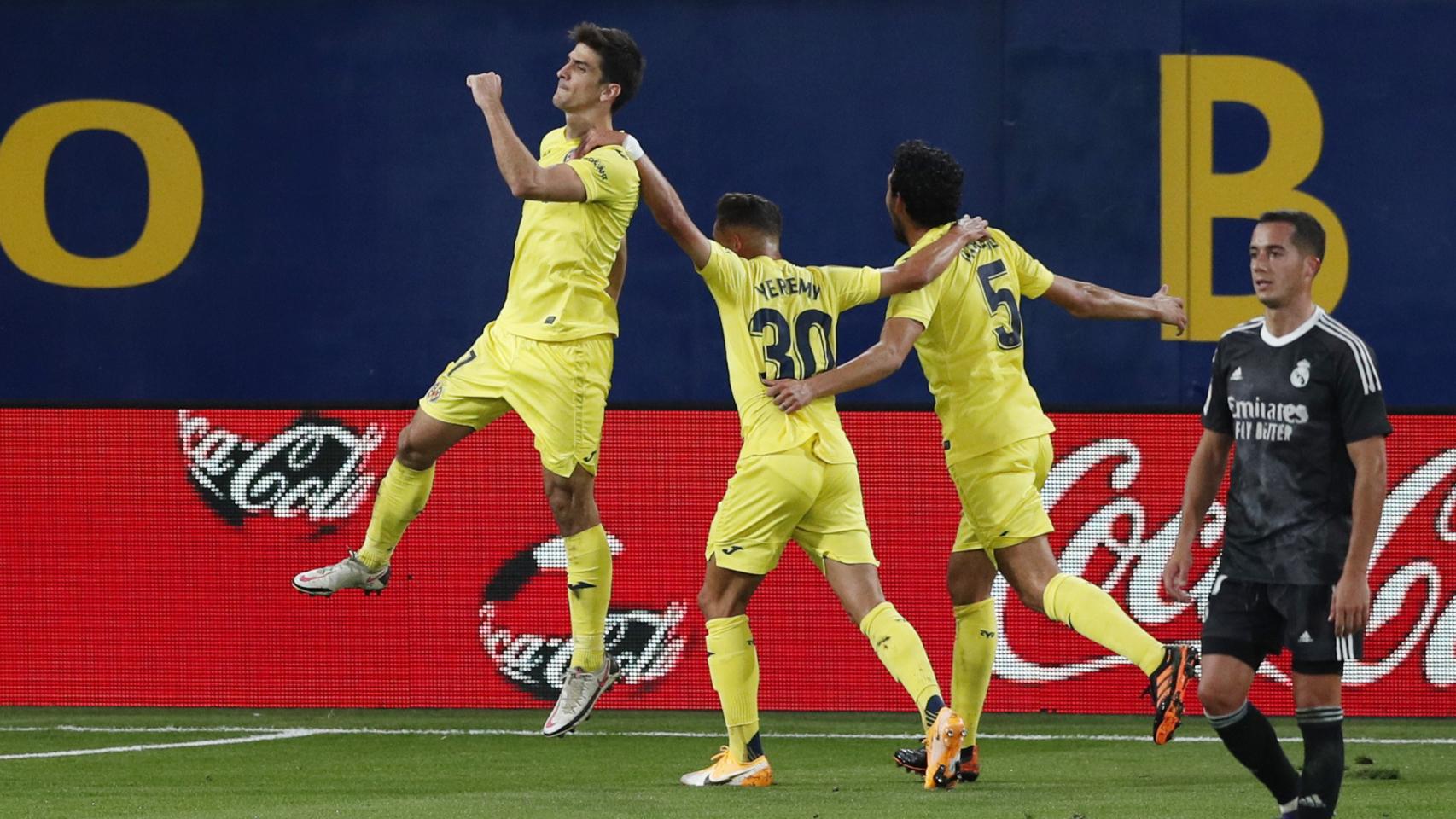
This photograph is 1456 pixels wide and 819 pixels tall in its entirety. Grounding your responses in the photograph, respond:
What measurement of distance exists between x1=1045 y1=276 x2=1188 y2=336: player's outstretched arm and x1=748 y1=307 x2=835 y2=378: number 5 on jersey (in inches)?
35.4

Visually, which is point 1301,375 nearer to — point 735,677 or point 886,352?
point 886,352

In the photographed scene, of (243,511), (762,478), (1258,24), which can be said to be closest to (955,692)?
(762,478)

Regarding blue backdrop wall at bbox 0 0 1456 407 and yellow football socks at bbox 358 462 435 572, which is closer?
yellow football socks at bbox 358 462 435 572

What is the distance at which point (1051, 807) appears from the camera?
605 centimetres

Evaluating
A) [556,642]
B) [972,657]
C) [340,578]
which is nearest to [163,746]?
Result: [556,642]

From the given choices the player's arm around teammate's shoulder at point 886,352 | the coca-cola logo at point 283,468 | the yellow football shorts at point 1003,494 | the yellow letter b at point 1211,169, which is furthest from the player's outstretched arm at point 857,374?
the yellow letter b at point 1211,169

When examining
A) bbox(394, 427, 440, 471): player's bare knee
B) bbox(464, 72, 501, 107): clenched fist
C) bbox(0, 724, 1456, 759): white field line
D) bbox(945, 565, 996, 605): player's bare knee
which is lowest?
bbox(0, 724, 1456, 759): white field line

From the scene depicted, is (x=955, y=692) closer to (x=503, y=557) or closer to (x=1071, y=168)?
(x=503, y=557)

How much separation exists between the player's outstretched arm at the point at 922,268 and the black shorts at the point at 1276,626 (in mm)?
1766

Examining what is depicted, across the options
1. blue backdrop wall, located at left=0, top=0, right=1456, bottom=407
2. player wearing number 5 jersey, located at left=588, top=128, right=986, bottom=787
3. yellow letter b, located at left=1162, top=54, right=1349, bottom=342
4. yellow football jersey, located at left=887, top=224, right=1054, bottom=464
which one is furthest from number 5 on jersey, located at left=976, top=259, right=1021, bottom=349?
yellow letter b, located at left=1162, top=54, right=1349, bottom=342

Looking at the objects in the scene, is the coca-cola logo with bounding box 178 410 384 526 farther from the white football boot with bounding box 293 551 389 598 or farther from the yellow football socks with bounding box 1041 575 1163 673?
the yellow football socks with bounding box 1041 575 1163 673

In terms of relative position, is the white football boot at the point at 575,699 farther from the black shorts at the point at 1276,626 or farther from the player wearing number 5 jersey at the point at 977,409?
the black shorts at the point at 1276,626

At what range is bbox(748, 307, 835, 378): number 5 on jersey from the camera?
682cm

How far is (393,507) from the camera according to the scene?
6969mm
